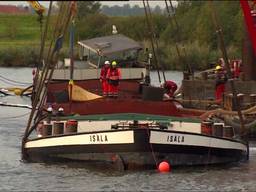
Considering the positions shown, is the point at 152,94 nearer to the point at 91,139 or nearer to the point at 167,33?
the point at 91,139

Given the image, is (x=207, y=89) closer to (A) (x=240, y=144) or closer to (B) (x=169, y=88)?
(B) (x=169, y=88)

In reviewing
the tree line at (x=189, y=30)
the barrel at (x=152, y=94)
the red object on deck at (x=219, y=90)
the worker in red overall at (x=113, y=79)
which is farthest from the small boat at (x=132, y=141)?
the tree line at (x=189, y=30)

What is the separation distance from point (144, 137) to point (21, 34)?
305 ft

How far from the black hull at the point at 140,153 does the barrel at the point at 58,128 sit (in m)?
0.54

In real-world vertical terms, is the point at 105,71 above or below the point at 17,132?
above

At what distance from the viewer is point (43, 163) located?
109 feet

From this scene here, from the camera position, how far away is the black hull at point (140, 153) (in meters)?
30.8

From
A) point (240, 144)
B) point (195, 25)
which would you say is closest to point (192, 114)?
point (240, 144)

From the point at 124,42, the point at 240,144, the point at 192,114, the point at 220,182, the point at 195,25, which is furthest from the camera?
the point at 195,25

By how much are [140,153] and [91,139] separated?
1586 mm

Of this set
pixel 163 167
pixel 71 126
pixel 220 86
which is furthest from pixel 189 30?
pixel 163 167

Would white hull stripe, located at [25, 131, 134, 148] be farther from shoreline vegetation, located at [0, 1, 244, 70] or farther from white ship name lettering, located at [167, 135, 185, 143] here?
shoreline vegetation, located at [0, 1, 244, 70]

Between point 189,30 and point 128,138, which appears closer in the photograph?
point 128,138

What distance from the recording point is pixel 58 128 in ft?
108
